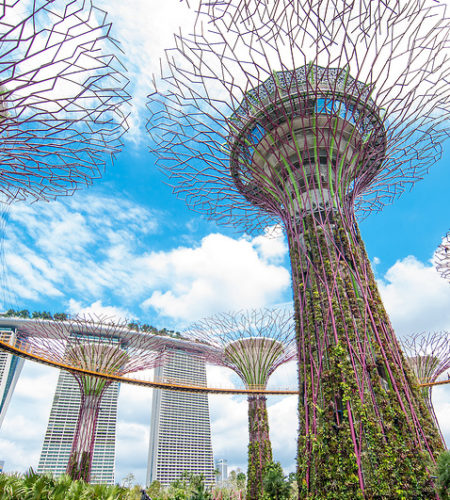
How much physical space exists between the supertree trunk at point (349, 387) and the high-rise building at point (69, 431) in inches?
2071

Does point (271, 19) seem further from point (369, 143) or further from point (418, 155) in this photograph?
point (418, 155)

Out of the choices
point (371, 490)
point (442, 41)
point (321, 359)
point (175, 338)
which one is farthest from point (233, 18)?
point (175, 338)

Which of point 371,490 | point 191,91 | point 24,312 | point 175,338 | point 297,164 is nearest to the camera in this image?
point 371,490

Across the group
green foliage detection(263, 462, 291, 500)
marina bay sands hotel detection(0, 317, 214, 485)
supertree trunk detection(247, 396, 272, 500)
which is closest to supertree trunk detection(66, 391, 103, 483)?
supertree trunk detection(247, 396, 272, 500)

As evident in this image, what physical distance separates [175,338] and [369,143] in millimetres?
A: 48597

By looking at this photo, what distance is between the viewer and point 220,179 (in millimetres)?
15281

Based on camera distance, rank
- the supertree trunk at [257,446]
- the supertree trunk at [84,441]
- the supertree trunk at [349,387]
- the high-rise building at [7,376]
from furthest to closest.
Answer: the high-rise building at [7,376], the supertree trunk at [84,441], the supertree trunk at [257,446], the supertree trunk at [349,387]

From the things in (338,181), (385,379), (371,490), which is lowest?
(371,490)

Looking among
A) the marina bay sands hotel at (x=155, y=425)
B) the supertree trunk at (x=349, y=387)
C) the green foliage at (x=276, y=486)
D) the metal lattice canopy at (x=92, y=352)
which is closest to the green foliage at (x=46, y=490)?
the supertree trunk at (x=349, y=387)

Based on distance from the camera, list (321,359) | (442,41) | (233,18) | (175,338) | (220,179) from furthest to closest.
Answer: (175,338) → (220,179) → (442,41) → (321,359) → (233,18)

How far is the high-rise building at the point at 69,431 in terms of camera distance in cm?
5422

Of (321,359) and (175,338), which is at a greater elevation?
(175,338)

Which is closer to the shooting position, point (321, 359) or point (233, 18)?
point (233, 18)

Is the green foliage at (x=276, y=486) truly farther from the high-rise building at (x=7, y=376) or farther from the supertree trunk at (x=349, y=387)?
the high-rise building at (x=7, y=376)
